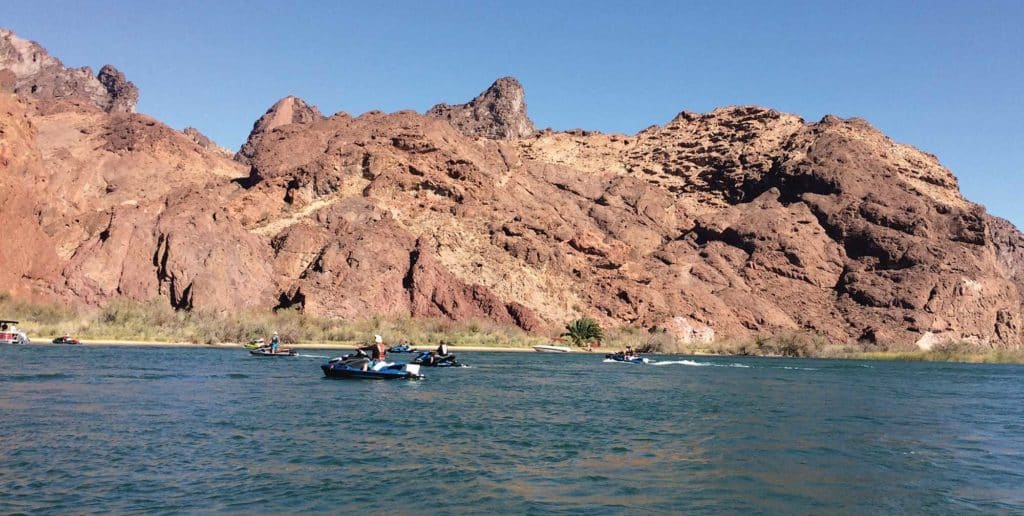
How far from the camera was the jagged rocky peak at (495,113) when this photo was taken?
7200 inches

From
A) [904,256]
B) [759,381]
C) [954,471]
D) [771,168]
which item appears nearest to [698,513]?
[954,471]

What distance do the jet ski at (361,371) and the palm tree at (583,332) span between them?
4696cm

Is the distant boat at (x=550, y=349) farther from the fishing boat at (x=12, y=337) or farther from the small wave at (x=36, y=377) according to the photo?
the small wave at (x=36, y=377)

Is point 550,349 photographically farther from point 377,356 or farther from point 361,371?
point 361,371

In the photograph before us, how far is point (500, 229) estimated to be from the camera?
96.6m

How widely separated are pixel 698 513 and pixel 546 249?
3251 inches

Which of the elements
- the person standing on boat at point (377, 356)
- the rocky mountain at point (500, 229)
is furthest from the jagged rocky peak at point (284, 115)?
the person standing on boat at point (377, 356)

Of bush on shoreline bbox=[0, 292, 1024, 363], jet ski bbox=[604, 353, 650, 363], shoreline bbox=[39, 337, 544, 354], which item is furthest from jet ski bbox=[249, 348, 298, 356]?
jet ski bbox=[604, 353, 650, 363]

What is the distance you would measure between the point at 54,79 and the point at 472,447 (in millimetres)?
189535

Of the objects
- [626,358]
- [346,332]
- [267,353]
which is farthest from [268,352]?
[626,358]

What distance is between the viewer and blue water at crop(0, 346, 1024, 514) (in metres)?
14.3

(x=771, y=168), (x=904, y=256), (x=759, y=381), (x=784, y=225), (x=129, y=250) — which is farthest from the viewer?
(x=771, y=168)

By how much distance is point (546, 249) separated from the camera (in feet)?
316

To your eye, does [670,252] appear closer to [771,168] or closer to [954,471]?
[771,168]
